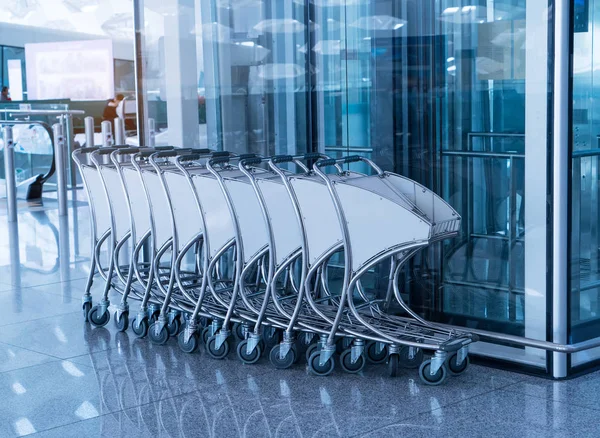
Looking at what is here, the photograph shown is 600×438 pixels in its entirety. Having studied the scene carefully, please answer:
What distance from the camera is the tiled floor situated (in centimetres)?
376

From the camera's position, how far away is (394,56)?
4.98 meters

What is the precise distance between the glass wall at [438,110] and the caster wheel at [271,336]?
677mm

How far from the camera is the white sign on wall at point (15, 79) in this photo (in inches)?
920

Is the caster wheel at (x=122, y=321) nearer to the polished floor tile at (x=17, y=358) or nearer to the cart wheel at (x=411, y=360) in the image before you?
the polished floor tile at (x=17, y=358)

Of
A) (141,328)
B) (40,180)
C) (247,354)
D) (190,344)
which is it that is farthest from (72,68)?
(247,354)

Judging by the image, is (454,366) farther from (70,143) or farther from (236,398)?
(70,143)

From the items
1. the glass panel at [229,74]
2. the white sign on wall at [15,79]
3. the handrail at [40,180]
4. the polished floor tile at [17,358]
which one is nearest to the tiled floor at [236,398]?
the polished floor tile at [17,358]

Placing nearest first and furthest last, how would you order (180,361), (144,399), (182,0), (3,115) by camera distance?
1. (144,399)
2. (180,361)
3. (182,0)
4. (3,115)

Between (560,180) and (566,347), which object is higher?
(560,180)

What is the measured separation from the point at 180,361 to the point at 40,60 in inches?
787

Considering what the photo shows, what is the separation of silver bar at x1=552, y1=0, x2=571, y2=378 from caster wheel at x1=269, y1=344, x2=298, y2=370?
122 cm

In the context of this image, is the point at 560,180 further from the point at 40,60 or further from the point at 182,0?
the point at 40,60

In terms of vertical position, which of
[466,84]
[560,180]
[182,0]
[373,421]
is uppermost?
[182,0]

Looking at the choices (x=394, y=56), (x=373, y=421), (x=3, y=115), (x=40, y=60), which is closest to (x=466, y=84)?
(x=394, y=56)
